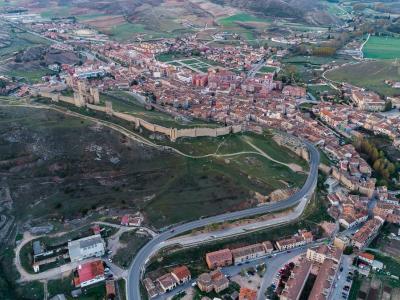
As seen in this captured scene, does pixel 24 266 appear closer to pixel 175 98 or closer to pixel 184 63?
pixel 175 98

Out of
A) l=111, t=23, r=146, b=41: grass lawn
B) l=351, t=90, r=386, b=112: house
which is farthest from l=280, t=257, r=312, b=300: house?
l=111, t=23, r=146, b=41: grass lawn

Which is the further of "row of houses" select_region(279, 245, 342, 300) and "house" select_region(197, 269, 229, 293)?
"house" select_region(197, 269, 229, 293)

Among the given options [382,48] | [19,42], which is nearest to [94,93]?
[19,42]

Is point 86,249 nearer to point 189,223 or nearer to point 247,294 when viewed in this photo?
point 189,223

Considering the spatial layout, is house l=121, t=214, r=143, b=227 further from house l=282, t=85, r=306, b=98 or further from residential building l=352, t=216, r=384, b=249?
house l=282, t=85, r=306, b=98

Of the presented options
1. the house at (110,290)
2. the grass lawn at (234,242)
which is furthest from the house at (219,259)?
the house at (110,290)

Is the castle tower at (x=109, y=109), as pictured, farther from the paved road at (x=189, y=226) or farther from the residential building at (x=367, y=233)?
the residential building at (x=367, y=233)
